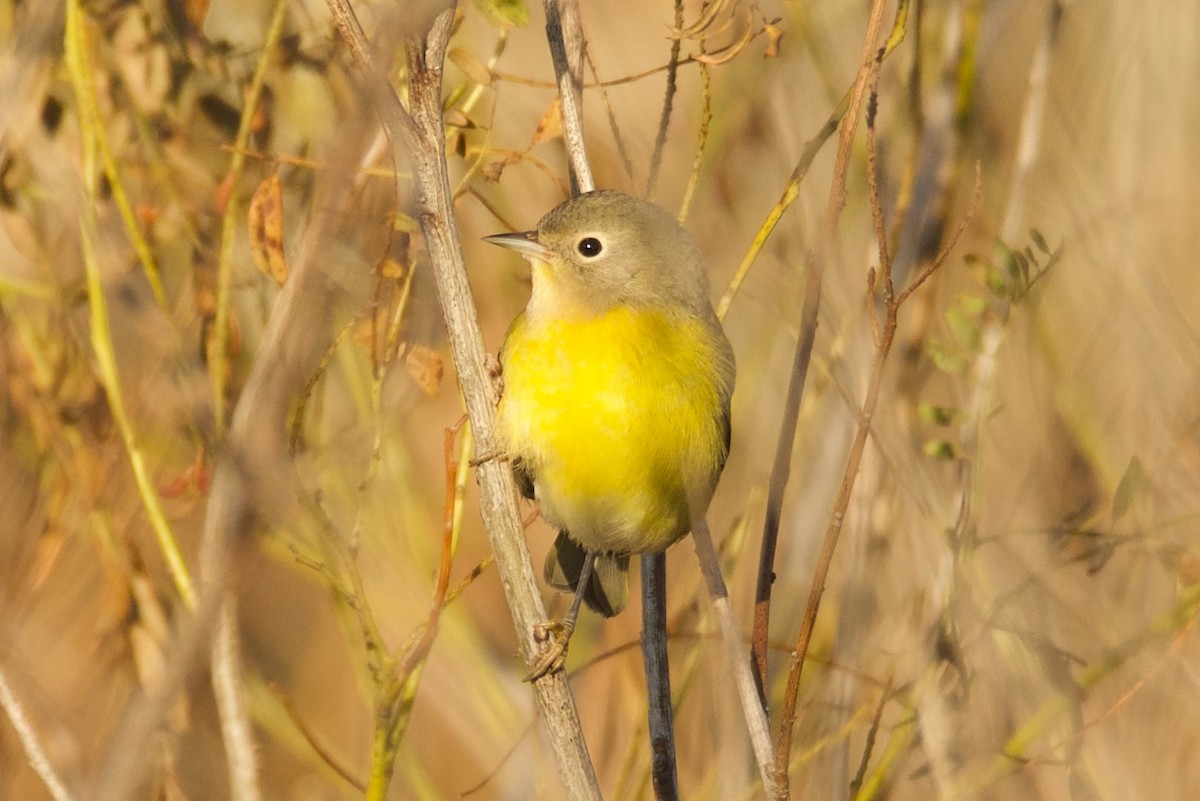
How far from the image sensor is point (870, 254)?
312cm

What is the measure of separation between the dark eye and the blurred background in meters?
0.19

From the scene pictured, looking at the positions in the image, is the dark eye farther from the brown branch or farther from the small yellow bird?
the brown branch

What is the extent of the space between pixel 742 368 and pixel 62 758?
2.29m

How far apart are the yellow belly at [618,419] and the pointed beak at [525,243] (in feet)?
0.58

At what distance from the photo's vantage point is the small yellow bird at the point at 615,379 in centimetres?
275

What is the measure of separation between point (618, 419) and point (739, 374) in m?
1.25

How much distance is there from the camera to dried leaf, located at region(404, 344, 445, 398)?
2.67 m

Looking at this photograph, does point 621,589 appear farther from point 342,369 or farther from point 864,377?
point 342,369

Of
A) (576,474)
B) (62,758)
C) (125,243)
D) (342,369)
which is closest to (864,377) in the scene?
(576,474)

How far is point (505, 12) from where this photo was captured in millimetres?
2178

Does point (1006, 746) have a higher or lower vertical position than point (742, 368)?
lower

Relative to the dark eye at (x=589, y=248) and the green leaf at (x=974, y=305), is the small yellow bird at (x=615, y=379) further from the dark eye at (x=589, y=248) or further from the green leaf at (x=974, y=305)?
the green leaf at (x=974, y=305)

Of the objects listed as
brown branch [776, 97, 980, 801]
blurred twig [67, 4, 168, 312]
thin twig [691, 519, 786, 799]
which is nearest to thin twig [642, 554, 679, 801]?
thin twig [691, 519, 786, 799]

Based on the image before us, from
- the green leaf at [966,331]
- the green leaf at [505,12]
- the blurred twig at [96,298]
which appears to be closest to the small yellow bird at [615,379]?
the green leaf at [966,331]
